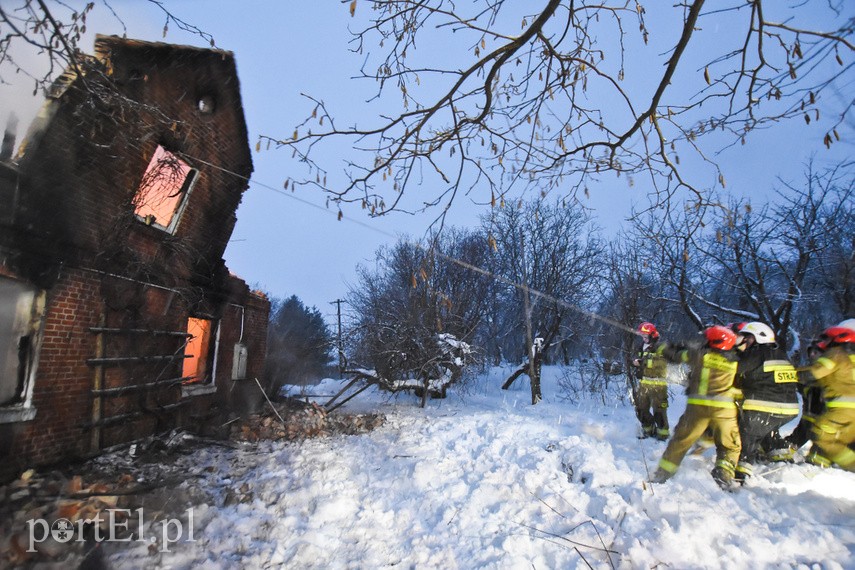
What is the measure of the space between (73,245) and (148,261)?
1358 mm

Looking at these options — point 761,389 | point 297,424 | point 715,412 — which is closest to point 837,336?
point 761,389

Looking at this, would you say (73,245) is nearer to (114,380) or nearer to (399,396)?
(114,380)

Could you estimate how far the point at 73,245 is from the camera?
568 centimetres

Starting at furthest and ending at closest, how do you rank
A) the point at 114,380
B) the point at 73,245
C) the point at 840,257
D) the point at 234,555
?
the point at 840,257
the point at 114,380
the point at 73,245
the point at 234,555

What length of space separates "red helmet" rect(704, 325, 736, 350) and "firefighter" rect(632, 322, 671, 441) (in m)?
2.13

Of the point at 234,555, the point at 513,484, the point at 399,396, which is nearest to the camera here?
the point at 234,555

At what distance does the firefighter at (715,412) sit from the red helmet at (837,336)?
933 mm

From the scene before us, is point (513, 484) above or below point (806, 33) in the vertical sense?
below

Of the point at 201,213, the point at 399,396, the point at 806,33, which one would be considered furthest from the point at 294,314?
the point at 806,33

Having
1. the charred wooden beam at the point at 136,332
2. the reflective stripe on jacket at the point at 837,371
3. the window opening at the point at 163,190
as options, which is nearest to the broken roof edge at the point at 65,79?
the window opening at the point at 163,190

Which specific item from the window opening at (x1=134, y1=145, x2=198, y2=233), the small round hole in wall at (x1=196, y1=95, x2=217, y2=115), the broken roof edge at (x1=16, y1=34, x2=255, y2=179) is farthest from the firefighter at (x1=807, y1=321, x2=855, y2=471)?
the small round hole in wall at (x1=196, y1=95, x2=217, y2=115)
